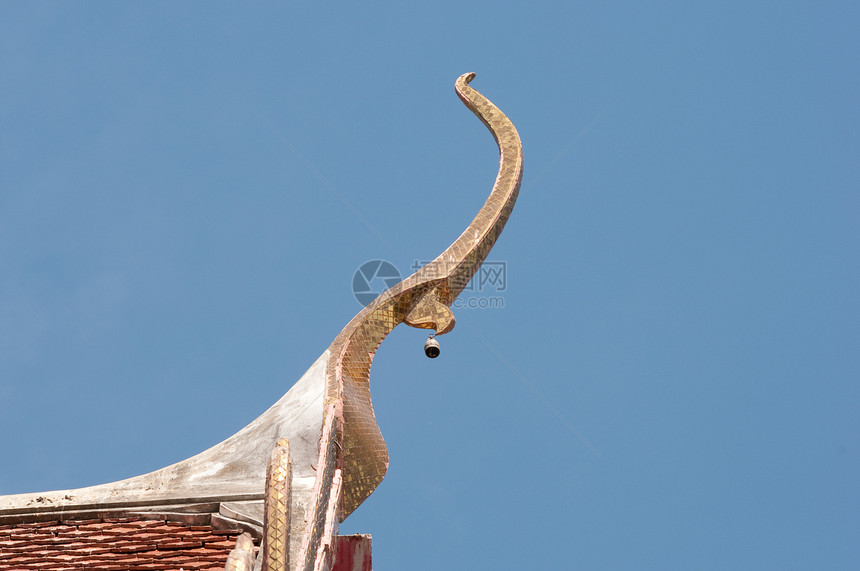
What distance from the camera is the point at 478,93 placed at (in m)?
11.9

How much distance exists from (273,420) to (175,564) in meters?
1.79

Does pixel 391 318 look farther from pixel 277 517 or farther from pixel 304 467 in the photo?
pixel 277 517

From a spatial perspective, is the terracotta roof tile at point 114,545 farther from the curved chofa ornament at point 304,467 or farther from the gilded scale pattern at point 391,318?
the gilded scale pattern at point 391,318

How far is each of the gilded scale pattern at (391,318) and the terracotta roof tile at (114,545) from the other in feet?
3.69

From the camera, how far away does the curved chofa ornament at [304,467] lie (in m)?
7.58

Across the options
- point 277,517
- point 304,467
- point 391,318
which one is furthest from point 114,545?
point 391,318

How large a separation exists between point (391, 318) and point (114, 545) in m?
2.90

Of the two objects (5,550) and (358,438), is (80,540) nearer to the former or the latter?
(5,550)

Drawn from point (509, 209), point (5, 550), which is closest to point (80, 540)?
point (5, 550)

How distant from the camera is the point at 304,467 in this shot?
27.3ft

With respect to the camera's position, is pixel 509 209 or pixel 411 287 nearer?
pixel 411 287

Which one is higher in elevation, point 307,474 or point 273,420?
point 273,420

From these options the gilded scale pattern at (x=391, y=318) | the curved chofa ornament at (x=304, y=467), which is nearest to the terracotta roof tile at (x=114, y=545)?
the curved chofa ornament at (x=304, y=467)

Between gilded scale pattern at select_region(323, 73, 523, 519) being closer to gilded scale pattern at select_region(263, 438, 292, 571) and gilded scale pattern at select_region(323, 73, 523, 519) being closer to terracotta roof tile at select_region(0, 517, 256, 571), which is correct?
terracotta roof tile at select_region(0, 517, 256, 571)
